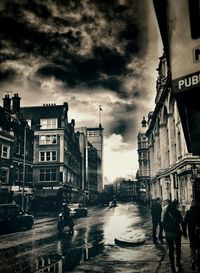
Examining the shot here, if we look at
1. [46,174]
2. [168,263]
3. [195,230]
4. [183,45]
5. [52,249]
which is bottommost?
[52,249]

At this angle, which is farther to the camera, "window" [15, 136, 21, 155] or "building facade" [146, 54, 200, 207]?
"building facade" [146, 54, 200, 207]

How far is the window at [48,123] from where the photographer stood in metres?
15.7

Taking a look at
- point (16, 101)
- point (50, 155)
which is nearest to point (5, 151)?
point (50, 155)

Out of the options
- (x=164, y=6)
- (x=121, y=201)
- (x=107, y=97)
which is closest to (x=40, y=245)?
(x=107, y=97)

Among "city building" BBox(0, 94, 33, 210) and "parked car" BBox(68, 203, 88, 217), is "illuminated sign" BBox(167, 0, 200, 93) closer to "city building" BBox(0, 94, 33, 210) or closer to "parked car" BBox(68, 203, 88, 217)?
"city building" BBox(0, 94, 33, 210)

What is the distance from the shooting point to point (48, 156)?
15.0 meters

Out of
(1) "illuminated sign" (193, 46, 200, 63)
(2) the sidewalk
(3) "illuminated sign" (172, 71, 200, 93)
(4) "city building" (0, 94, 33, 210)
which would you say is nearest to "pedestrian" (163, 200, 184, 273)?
(2) the sidewalk

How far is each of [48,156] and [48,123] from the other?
203 cm

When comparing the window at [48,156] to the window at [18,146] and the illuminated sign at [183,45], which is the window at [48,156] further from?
the illuminated sign at [183,45]

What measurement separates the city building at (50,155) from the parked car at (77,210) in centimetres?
65

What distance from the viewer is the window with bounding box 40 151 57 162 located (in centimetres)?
1455

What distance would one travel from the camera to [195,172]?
51.8 feet

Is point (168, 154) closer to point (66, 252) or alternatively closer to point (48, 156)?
point (48, 156)

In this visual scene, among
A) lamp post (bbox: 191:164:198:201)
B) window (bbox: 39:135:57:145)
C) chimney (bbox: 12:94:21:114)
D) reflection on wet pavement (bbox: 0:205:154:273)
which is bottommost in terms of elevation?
reflection on wet pavement (bbox: 0:205:154:273)
